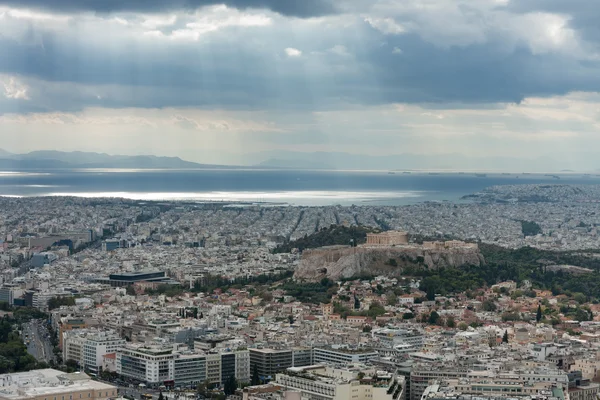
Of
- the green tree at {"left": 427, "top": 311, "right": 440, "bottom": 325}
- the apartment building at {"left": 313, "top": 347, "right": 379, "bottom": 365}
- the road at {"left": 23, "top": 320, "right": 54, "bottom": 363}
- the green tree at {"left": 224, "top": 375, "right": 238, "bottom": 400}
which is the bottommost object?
the road at {"left": 23, "top": 320, "right": 54, "bottom": 363}

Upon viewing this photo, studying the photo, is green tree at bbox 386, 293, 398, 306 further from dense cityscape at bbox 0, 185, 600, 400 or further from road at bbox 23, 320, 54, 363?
road at bbox 23, 320, 54, 363

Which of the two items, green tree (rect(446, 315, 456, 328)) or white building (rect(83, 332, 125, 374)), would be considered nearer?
white building (rect(83, 332, 125, 374))

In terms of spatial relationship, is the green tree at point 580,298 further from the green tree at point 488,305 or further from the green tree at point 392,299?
the green tree at point 392,299

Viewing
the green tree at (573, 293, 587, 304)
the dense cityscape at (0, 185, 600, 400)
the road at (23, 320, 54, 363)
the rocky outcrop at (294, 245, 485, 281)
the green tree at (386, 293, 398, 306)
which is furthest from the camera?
the rocky outcrop at (294, 245, 485, 281)

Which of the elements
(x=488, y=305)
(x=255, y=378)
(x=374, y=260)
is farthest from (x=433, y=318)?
(x=374, y=260)

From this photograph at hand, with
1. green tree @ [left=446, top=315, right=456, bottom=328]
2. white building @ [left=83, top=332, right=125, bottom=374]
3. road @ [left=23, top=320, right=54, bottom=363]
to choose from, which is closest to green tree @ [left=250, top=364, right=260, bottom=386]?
white building @ [left=83, top=332, right=125, bottom=374]

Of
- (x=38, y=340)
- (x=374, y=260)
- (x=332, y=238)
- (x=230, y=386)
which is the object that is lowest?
(x=38, y=340)

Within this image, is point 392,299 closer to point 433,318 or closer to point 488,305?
point 488,305
